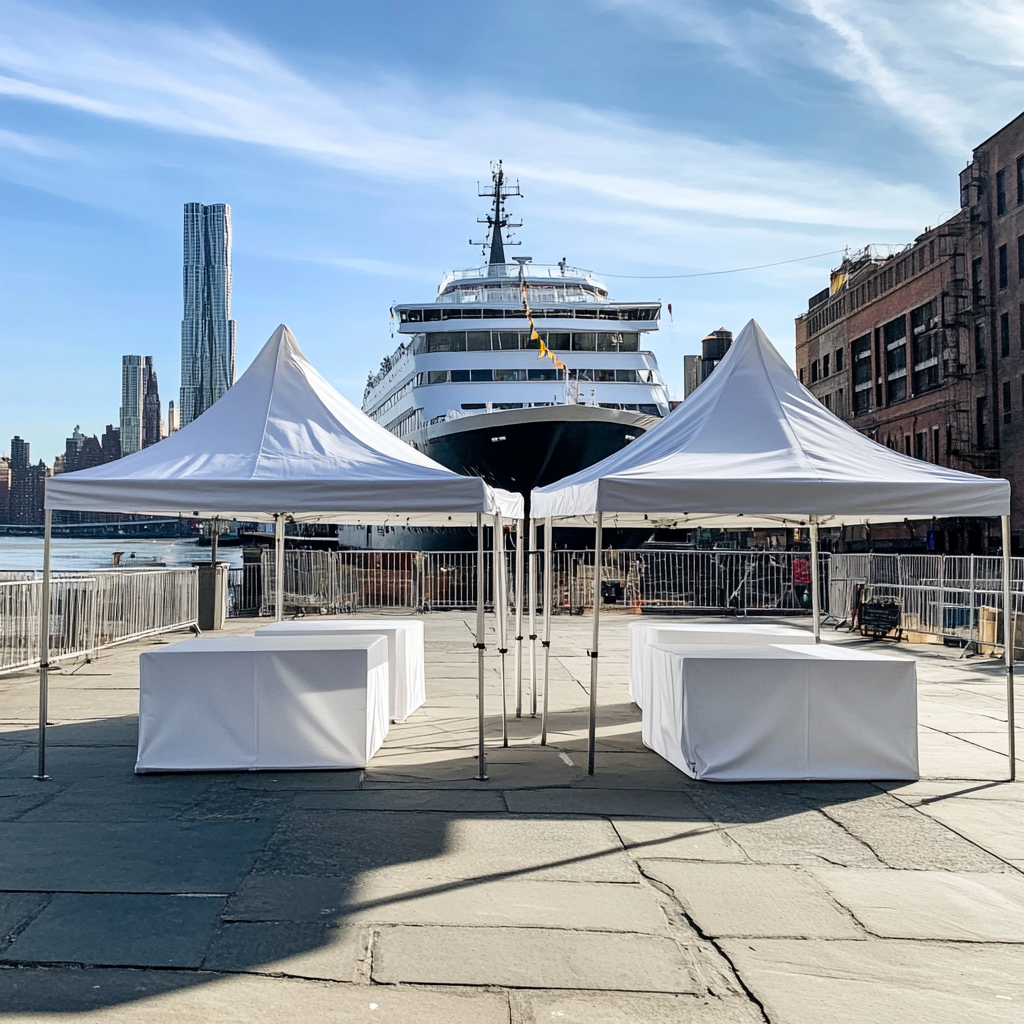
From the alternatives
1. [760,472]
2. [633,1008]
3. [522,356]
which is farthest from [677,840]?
[522,356]

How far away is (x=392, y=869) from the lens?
5.17 metres

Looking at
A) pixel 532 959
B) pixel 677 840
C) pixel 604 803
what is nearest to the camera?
pixel 532 959

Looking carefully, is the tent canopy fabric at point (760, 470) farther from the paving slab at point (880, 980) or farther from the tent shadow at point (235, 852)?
the paving slab at point (880, 980)

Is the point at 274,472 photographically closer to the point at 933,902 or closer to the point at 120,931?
the point at 120,931

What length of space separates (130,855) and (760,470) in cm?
472

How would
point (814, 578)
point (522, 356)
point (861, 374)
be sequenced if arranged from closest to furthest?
1. point (814, 578)
2. point (522, 356)
3. point (861, 374)

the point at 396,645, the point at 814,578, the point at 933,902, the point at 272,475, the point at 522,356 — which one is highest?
the point at 522,356

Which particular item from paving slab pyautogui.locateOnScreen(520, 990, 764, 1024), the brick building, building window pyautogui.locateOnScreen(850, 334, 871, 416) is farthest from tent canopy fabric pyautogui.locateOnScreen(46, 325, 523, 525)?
building window pyautogui.locateOnScreen(850, 334, 871, 416)

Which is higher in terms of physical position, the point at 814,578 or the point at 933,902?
the point at 814,578

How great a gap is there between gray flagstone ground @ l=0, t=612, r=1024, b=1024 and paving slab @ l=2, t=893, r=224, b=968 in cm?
2

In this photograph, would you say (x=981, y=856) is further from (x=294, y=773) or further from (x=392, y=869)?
Answer: (x=294, y=773)

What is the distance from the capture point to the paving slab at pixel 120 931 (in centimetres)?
403

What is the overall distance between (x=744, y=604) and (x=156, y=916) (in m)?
19.8

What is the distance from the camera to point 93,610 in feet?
47.4
